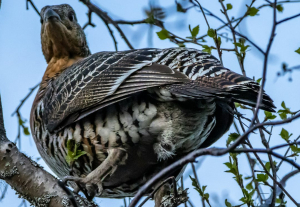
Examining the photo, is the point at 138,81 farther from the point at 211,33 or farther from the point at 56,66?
the point at 56,66

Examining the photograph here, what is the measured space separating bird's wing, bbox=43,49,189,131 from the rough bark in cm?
86

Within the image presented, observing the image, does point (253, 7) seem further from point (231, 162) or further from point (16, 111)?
point (16, 111)

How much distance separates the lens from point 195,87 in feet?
12.0

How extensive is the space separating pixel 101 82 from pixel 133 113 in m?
0.43

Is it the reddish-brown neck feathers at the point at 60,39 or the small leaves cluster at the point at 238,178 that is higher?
the reddish-brown neck feathers at the point at 60,39

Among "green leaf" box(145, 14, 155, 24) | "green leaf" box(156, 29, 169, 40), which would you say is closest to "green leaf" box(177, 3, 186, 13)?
"green leaf" box(145, 14, 155, 24)

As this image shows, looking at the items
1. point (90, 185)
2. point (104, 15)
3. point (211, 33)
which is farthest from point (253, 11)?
point (90, 185)

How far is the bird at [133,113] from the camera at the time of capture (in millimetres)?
3755

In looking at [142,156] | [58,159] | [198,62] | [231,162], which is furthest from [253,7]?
[58,159]

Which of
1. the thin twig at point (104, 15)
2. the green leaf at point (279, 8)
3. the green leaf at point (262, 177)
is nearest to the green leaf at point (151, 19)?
the thin twig at point (104, 15)

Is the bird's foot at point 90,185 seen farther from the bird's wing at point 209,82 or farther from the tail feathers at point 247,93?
the tail feathers at point 247,93

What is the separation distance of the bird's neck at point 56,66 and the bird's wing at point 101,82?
713mm

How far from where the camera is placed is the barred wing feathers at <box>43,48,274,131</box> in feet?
11.6

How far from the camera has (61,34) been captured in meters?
5.96
